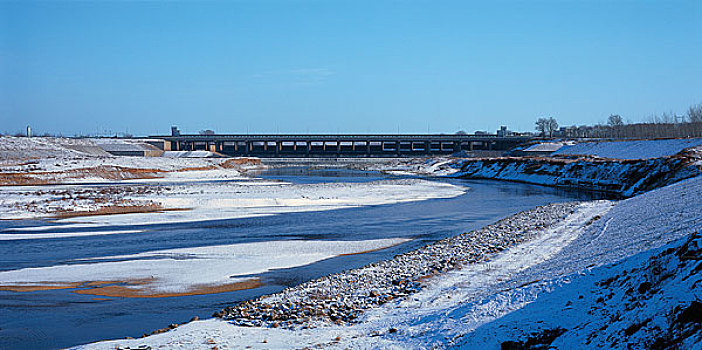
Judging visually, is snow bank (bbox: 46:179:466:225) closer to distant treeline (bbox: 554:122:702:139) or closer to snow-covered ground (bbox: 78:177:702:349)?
snow-covered ground (bbox: 78:177:702:349)

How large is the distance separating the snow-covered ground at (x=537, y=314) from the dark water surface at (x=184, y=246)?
1871mm

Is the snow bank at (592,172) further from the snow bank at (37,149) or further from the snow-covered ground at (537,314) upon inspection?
the snow bank at (37,149)

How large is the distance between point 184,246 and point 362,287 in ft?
33.4

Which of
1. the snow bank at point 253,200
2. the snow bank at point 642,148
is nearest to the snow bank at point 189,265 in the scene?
the snow bank at point 253,200

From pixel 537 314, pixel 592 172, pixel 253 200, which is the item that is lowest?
pixel 253 200

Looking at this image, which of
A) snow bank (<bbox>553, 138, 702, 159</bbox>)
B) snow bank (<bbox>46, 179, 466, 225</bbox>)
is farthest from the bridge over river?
snow bank (<bbox>46, 179, 466, 225</bbox>)

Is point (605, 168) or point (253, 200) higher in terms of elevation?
point (605, 168)

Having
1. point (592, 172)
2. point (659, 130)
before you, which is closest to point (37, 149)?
point (592, 172)

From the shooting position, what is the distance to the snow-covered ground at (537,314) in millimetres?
8812

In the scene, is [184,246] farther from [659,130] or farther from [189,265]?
[659,130]

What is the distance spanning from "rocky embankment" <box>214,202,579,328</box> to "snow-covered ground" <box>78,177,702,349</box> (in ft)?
1.53

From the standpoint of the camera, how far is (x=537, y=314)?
10453 mm

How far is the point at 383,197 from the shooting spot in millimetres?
43844

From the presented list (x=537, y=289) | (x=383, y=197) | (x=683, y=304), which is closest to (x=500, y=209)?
(x=383, y=197)
